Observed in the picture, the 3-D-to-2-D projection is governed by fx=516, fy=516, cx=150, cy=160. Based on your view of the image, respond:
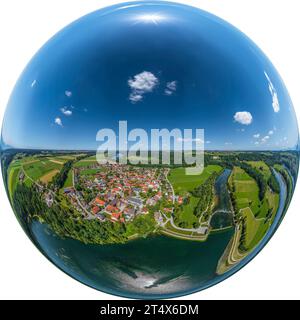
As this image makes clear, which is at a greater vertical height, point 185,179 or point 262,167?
point 262,167

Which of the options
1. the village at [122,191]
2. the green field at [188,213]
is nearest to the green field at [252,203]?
the green field at [188,213]

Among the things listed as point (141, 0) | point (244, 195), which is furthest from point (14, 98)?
point (244, 195)

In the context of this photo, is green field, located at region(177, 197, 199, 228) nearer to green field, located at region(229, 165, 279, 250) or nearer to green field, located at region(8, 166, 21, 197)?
green field, located at region(229, 165, 279, 250)

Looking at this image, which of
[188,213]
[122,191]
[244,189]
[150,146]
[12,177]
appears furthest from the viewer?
[12,177]

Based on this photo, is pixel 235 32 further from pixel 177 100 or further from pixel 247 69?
pixel 177 100

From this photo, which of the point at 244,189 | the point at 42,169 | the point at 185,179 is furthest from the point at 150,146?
the point at 42,169

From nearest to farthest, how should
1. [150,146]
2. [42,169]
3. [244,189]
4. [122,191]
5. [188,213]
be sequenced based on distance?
[150,146] < [122,191] < [188,213] < [244,189] < [42,169]

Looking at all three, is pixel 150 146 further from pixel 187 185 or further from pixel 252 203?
pixel 252 203

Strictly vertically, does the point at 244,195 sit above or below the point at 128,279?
above
